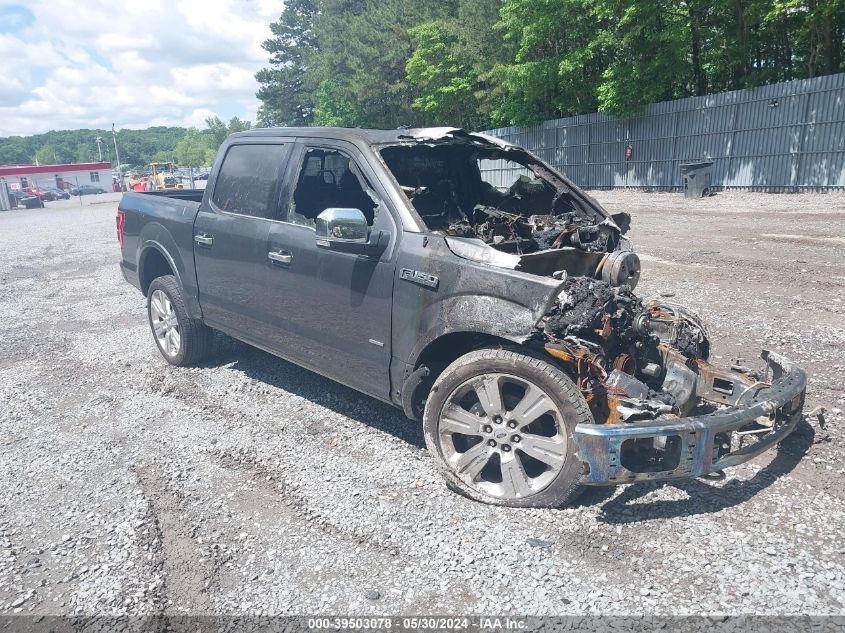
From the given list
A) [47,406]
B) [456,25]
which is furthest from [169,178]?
[47,406]

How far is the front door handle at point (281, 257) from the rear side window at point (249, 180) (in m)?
0.34

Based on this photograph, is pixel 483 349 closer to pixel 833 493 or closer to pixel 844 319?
pixel 833 493

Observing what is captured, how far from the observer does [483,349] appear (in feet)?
11.1

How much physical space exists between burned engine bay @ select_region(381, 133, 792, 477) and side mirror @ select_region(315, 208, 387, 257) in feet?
1.59

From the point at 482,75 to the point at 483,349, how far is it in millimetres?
28604

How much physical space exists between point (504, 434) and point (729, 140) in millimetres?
18861

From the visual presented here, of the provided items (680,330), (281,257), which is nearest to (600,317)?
(680,330)

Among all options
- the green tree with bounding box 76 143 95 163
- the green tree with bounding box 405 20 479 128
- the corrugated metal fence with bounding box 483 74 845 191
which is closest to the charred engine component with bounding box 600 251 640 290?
the corrugated metal fence with bounding box 483 74 845 191

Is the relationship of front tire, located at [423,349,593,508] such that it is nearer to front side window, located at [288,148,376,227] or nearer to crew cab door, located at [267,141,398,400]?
crew cab door, located at [267,141,398,400]

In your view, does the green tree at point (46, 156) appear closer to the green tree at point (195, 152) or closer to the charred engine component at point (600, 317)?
the green tree at point (195, 152)

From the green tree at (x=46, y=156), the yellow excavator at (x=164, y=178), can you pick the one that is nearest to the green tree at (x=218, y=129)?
the green tree at (x=46, y=156)

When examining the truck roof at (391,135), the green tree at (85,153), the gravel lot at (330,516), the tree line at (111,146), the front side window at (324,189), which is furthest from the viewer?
the green tree at (85,153)

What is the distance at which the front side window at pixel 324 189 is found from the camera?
454 centimetres

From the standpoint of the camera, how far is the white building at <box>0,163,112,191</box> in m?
65.6
